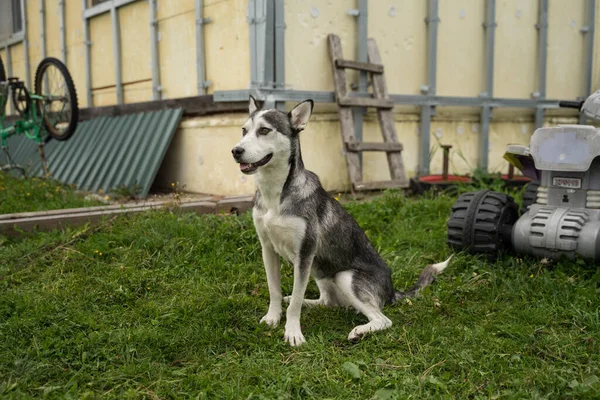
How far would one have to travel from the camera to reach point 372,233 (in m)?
5.33

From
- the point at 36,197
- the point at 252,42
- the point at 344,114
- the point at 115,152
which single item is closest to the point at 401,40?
the point at 344,114

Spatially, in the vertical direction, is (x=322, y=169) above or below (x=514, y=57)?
below

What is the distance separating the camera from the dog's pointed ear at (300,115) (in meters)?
3.30

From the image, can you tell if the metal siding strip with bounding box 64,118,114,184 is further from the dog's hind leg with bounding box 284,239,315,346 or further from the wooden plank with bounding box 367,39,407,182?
the dog's hind leg with bounding box 284,239,315,346

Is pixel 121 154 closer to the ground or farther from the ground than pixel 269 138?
closer to the ground

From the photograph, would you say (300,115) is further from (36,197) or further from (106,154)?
(106,154)

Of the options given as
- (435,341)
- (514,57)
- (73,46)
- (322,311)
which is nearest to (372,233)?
(322,311)

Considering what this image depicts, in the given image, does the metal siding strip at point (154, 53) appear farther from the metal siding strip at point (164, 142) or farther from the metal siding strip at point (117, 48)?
the metal siding strip at point (117, 48)

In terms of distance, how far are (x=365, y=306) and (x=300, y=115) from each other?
46.4 inches

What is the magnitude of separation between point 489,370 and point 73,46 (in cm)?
931

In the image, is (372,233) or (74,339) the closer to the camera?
(74,339)

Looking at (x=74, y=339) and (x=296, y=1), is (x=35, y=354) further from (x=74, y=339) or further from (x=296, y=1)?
(x=296, y=1)

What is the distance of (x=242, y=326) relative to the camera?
3.50 meters

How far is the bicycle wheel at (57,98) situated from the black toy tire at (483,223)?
16.2ft
